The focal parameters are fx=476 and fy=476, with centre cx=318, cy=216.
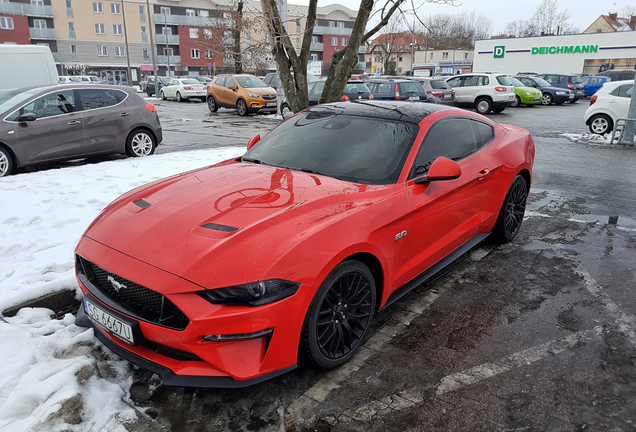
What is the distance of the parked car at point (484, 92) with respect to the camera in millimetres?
20406

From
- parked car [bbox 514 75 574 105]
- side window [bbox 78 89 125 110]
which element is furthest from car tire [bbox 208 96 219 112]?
parked car [bbox 514 75 574 105]

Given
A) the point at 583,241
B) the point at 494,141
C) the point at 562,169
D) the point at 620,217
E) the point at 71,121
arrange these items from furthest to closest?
the point at 562,169
the point at 71,121
the point at 620,217
the point at 583,241
the point at 494,141

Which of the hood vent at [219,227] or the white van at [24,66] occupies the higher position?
the white van at [24,66]

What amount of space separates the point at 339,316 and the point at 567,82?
97.2ft

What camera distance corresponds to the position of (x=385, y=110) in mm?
4137

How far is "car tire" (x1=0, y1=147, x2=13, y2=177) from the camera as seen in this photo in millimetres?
7906

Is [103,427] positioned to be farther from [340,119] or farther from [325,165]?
[340,119]

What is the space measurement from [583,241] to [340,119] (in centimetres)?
322

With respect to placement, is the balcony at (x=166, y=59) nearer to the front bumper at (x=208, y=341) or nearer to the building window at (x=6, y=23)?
the building window at (x=6, y=23)

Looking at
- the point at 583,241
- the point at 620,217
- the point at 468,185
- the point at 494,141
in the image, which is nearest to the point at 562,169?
the point at 620,217

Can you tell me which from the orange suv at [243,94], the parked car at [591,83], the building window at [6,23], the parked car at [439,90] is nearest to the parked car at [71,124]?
the orange suv at [243,94]

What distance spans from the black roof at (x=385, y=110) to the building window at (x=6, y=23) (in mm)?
65923

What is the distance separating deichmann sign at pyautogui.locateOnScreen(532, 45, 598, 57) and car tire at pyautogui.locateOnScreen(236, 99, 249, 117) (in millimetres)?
39662

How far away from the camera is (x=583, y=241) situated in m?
5.31
